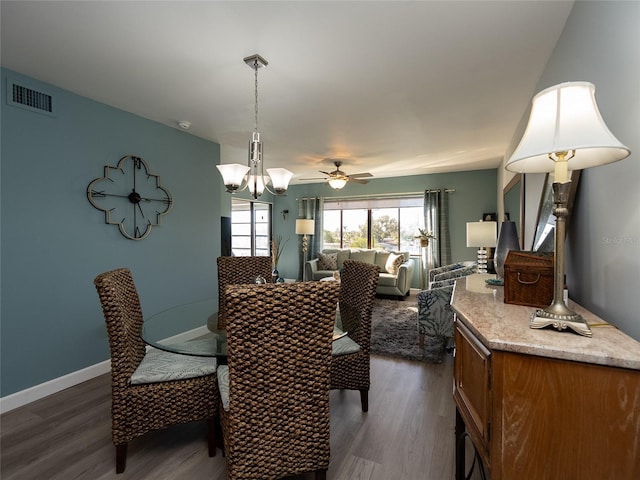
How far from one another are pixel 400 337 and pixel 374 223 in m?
3.83

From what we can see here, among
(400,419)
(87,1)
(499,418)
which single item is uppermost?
(87,1)

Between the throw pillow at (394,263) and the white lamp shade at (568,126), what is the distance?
531 cm

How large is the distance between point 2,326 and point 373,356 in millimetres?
3119

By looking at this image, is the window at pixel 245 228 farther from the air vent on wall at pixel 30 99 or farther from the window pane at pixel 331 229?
the air vent on wall at pixel 30 99

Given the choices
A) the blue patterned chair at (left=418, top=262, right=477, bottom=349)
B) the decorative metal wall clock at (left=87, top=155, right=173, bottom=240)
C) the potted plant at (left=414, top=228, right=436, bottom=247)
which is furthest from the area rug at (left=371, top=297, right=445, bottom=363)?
the decorative metal wall clock at (left=87, top=155, right=173, bottom=240)

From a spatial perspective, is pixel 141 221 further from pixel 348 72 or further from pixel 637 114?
pixel 637 114

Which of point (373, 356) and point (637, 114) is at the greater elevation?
point (637, 114)

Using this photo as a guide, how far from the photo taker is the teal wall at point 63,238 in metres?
2.40

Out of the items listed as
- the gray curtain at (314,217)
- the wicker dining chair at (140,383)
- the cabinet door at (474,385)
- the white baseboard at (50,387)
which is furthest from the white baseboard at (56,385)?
the gray curtain at (314,217)

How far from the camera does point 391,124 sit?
3.51 metres

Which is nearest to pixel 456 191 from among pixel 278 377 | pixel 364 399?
pixel 364 399

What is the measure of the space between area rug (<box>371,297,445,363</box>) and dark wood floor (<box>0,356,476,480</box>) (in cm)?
69

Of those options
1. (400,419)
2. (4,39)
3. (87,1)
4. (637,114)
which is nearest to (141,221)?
(4,39)

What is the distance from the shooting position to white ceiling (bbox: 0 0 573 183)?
1730 mm
